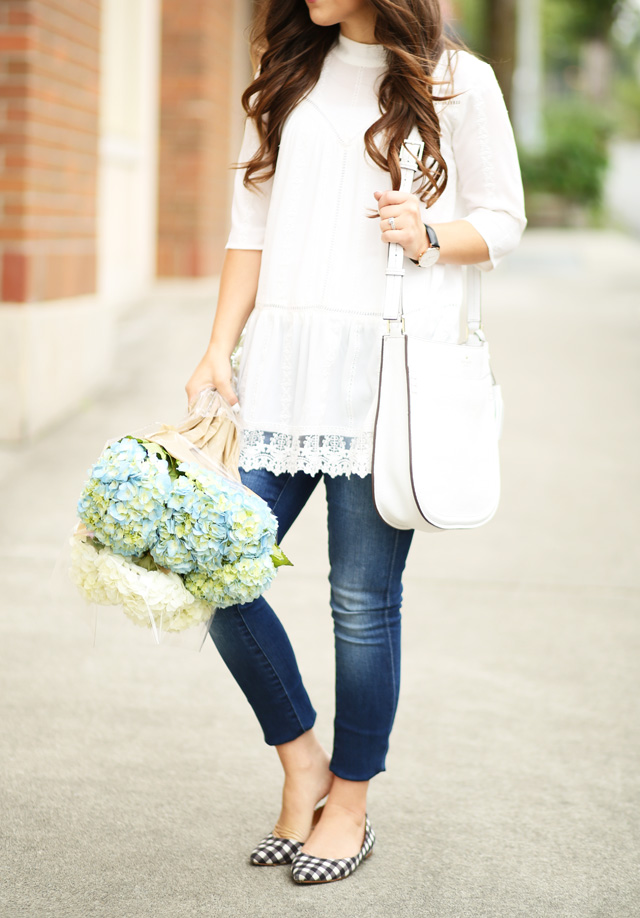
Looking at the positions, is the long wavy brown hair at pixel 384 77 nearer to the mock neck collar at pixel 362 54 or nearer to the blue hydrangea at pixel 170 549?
the mock neck collar at pixel 362 54

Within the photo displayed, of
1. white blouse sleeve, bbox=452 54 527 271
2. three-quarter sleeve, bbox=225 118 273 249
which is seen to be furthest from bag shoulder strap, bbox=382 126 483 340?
three-quarter sleeve, bbox=225 118 273 249

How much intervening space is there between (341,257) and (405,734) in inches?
57.9

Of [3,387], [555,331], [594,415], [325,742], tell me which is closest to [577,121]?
[555,331]

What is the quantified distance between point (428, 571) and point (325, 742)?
157 centimetres

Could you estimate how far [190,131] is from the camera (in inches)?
346

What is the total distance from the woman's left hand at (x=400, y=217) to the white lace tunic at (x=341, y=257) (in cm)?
10

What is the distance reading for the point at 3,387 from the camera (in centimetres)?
558

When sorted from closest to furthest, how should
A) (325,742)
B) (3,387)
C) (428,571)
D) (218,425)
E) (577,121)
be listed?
(218,425), (325,742), (428,571), (3,387), (577,121)

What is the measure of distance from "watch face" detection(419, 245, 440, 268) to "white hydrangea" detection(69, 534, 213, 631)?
0.75 meters

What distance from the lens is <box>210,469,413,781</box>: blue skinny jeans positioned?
2.28 meters

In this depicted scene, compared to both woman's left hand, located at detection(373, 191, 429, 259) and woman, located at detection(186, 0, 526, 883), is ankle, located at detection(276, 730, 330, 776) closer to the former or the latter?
woman, located at detection(186, 0, 526, 883)

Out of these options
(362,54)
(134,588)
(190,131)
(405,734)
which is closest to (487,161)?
(362,54)

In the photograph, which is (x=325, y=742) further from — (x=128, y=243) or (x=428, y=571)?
(x=128, y=243)

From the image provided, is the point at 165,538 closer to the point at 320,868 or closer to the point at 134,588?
the point at 134,588
